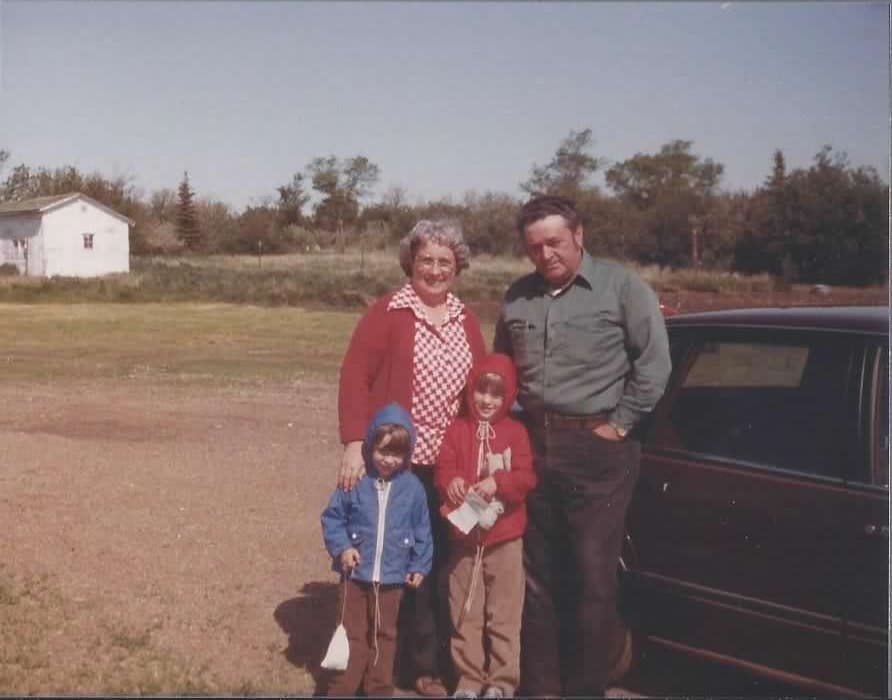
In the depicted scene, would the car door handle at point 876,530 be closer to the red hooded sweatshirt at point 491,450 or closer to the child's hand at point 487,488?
the red hooded sweatshirt at point 491,450

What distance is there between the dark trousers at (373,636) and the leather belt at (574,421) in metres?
0.79

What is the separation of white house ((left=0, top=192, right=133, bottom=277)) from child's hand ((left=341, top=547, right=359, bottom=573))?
2662mm

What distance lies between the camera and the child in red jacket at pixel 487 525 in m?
3.27

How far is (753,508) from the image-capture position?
3.17m

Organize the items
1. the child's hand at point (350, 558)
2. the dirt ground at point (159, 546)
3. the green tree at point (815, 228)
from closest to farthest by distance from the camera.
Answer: the child's hand at point (350, 558)
the dirt ground at point (159, 546)
the green tree at point (815, 228)

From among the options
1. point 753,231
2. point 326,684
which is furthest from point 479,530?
point 753,231

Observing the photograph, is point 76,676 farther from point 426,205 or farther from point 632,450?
point 426,205

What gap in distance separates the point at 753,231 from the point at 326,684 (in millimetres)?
7235

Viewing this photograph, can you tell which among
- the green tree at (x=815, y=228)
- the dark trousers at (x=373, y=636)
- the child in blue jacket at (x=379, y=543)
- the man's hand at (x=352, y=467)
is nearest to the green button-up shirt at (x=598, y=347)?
the child in blue jacket at (x=379, y=543)

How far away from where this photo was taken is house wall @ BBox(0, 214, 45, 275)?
4867mm

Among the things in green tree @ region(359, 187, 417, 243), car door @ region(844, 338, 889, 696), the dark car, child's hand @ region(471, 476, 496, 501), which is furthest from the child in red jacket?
green tree @ region(359, 187, 417, 243)

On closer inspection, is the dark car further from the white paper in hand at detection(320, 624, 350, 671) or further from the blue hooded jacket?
the white paper in hand at detection(320, 624, 350, 671)

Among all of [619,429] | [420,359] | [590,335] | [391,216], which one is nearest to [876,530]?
[619,429]

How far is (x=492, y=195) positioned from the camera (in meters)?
5.07
